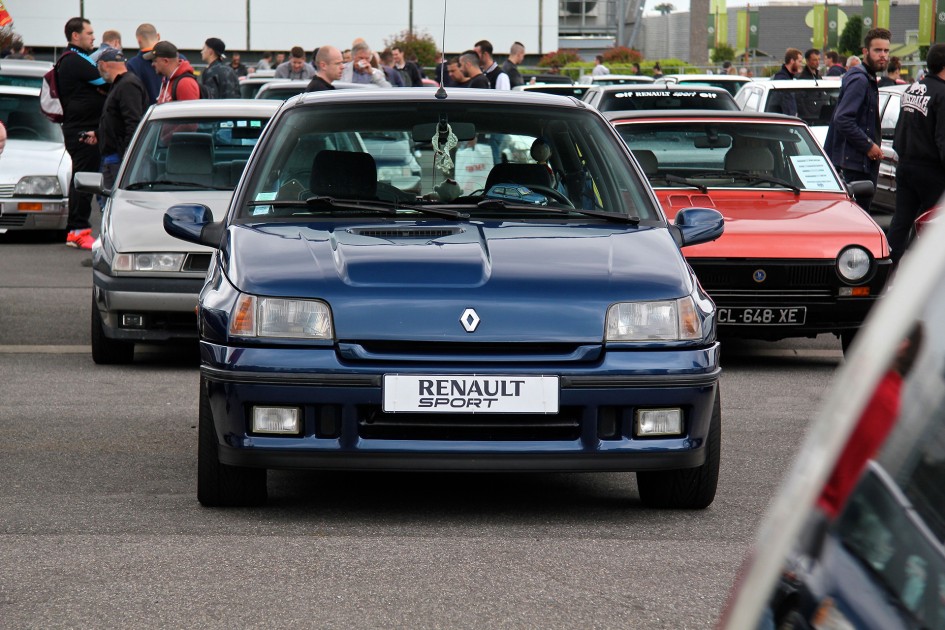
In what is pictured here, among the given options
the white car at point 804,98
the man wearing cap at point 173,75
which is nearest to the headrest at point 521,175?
the man wearing cap at point 173,75

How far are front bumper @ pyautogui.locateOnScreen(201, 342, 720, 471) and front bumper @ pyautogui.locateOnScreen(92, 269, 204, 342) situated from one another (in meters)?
3.81

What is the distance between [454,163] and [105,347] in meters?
3.54

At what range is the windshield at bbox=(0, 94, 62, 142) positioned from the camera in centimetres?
1697

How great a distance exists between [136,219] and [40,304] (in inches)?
113

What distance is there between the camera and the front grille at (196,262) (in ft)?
29.1

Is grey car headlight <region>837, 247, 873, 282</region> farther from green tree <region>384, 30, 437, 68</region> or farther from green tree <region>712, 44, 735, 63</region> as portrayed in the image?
green tree <region>712, 44, 735, 63</region>

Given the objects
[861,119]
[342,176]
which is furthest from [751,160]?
[342,176]

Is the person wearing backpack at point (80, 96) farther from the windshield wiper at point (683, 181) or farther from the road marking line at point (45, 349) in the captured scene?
the windshield wiper at point (683, 181)

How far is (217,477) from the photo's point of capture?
5336mm

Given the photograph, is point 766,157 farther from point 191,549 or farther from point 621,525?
point 191,549

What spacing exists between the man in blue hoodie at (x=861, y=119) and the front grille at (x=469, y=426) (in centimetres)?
762

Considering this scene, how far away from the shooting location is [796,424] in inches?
289

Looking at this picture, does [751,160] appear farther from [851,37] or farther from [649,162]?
[851,37]

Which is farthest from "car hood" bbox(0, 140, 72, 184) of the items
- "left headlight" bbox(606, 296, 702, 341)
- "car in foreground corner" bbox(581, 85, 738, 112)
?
"left headlight" bbox(606, 296, 702, 341)
